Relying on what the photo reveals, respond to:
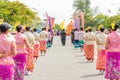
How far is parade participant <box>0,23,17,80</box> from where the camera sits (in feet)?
27.5

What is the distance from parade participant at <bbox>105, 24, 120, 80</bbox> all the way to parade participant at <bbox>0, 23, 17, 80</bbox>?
4038 millimetres

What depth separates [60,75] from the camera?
48.8ft

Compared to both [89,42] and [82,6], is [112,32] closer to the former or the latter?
[89,42]

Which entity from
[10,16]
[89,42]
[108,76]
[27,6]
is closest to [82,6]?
[27,6]

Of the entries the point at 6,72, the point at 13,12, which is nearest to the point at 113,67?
the point at 6,72

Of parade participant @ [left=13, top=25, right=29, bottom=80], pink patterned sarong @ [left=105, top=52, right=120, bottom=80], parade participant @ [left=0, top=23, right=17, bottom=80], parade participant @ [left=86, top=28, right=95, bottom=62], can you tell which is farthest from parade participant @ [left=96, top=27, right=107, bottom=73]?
parade participant @ [left=0, top=23, right=17, bottom=80]

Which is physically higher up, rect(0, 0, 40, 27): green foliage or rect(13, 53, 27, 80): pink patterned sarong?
rect(0, 0, 40, 27): green foliage

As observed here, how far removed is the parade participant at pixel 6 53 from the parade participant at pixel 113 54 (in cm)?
404

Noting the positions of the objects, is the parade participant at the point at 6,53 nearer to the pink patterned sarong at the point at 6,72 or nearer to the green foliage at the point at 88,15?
the pink patterned sarong at the point at 6,72

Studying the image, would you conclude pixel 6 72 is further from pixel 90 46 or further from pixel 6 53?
pixel 90 46

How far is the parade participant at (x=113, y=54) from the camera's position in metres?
11.8

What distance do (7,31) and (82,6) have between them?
414 ft

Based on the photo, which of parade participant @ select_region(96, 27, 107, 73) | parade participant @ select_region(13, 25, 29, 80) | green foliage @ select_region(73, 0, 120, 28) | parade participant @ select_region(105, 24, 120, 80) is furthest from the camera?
green foliage @ select_region(73, 0, 120, 28)

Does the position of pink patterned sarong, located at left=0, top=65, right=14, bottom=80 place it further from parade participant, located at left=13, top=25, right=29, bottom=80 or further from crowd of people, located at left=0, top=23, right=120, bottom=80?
parade participant, located at left=13, top=25, right=29, bottom=80
